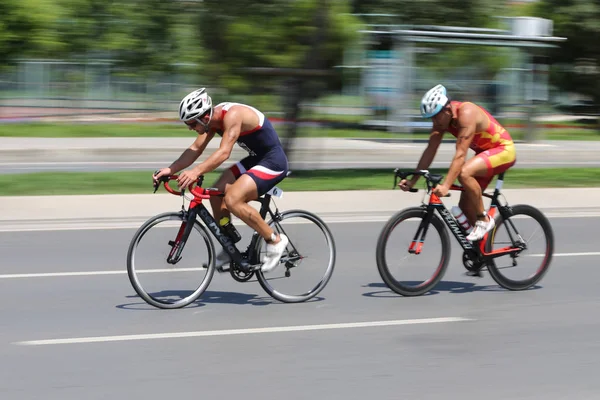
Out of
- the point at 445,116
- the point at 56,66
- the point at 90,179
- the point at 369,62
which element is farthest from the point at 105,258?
the point at 56,66

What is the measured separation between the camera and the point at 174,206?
12.6 meters

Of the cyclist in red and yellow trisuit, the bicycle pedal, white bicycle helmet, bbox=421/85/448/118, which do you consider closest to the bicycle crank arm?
the cyclist in red and yellow trisuit

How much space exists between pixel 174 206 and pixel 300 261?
208 inches

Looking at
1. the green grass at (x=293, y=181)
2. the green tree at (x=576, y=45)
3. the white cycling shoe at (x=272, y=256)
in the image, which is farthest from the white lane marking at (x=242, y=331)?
the green tree at (x=576, y=45)

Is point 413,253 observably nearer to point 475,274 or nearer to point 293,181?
point 475,274

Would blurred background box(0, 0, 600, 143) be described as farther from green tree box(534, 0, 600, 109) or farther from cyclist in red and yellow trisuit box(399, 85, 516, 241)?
cyclist in red and yellow trisuit box(399, 85, 516, 241)

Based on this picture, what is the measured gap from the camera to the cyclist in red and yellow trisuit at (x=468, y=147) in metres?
7.41

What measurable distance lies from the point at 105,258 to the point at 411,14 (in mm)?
10772

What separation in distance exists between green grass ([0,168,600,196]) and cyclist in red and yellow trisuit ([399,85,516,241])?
6.85m

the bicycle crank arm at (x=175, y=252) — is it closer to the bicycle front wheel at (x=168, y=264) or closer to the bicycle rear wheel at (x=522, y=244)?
the bicycle front wheel at (x=168, y=264)

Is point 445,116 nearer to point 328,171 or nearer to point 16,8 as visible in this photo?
point 328,171

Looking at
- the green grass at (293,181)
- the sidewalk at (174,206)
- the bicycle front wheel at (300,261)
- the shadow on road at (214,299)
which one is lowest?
the green grass at (293,181)

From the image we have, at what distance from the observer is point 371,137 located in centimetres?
2619

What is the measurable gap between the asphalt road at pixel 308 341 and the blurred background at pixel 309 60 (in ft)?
23.8
